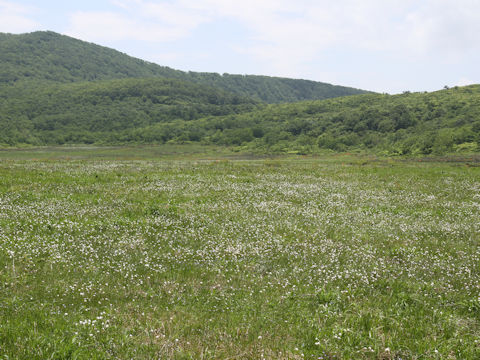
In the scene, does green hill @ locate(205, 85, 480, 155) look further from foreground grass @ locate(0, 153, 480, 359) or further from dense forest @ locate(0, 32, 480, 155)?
foreground grass @ locate(0, 153, 480, 359)

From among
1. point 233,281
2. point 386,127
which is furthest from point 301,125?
point 233,281

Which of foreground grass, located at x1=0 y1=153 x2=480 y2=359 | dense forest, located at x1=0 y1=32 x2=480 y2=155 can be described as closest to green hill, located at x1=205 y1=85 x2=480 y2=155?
dense forest, located at x1=0 y1=32 x2=480 y2=155

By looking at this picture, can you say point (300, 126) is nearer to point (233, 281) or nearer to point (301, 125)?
point (301, 125)

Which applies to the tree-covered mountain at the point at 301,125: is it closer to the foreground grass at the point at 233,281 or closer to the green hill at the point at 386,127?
the green hill at the point at 386,127

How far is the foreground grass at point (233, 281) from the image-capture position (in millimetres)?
5254

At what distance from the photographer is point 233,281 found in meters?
7.83

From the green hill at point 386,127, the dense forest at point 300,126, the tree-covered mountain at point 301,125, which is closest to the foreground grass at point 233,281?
the tree-covered mountain at point 301,125

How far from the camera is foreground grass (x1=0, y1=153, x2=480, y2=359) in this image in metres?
5.25

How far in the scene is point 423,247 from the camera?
1099 centimetres

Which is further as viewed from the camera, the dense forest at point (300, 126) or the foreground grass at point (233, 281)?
the dense forest at point (300, 126)

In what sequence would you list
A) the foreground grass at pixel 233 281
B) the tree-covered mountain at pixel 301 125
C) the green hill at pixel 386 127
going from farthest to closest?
the tree-covered mountain at pixel 301 125, the green hill at pixel 386 127, the foreground grass at pixel 233 281

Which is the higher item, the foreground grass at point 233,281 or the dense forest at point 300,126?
the dense forest at point 300,126

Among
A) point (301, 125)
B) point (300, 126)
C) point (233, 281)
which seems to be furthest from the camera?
point (301, 125)

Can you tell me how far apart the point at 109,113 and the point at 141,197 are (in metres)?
196
